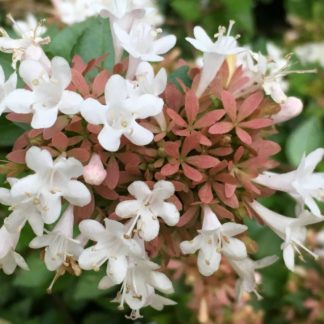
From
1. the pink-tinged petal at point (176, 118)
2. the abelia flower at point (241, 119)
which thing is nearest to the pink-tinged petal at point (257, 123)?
the abelia flower at point (241, 119)

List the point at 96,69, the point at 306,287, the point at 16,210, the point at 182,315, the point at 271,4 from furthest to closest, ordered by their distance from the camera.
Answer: the point at 271,4 → the point at 306,287 → the point at 182,315 → the point at 96,69 → the point at 16,210

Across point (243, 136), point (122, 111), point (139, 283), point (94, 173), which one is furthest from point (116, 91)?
point (139, 283)

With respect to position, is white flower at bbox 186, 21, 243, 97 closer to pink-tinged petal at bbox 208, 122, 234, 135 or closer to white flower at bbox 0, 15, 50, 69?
pink-tinged petal at bbox 208, 122, 234, 135

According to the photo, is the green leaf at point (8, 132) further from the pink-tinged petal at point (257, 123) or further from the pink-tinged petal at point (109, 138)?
the pink-tinged petal at point (257, 123)

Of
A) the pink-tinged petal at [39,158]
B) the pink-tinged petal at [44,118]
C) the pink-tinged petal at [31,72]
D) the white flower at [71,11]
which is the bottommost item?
the white flower at [71,11]

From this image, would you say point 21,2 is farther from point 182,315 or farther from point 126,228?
point 126,228

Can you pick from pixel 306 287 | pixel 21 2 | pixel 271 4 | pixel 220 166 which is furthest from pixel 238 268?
pixel 271 4

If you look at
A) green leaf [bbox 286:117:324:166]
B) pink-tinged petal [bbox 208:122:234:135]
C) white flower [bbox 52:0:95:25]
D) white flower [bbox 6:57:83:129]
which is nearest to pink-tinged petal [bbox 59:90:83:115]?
white flower [bbox 6:57:83:129]
